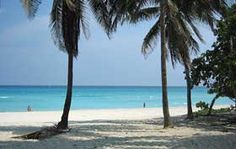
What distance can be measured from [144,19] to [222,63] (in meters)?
7.60

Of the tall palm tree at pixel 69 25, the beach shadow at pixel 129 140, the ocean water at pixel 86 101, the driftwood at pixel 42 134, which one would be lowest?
the beach shadow at pixel 129 140

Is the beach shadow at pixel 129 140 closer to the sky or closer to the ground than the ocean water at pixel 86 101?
closer to the ground

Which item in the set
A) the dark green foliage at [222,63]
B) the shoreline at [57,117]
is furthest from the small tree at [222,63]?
the shoreline at [57,117]

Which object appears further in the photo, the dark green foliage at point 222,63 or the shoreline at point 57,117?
the shoreline at point 57,117

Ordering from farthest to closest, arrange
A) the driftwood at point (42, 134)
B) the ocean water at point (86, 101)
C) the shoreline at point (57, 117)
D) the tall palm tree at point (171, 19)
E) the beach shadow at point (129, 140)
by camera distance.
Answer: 1. the ocean water at point (86, 101)
2. the shoreline at point (57, 117)
3. the tall palm tree at point (171, 19)
4. the driftwood at point (42, 134)
5. the beach shadow at point (129, 140)

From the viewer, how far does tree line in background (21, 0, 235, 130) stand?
17500mm

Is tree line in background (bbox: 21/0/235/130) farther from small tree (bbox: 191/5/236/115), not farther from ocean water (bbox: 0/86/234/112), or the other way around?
ocean water (bbox: 0/86/234/112)

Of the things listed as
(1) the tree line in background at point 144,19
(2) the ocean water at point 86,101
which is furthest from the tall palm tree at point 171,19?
(2) the ocean water at point 86,101

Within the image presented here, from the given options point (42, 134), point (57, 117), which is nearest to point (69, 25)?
point (42, 134)

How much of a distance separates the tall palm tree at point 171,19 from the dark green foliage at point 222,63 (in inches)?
77.2

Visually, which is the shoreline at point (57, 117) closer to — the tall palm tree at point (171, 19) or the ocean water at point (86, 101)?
the tall palm tree at point (171, 19)

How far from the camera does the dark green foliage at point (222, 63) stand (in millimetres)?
17062

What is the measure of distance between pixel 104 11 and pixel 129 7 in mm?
1911

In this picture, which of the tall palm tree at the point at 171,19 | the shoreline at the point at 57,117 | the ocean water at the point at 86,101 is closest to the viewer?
the tall palm tree at the point at 171,19
